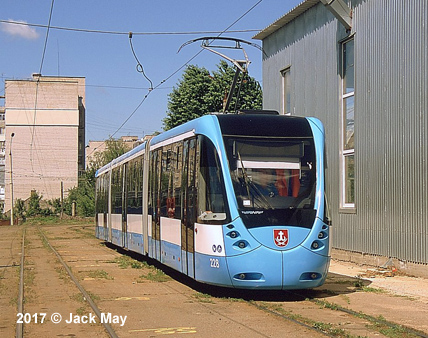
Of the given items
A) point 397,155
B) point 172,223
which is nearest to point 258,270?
point 172,223

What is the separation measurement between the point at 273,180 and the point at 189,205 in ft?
5.80

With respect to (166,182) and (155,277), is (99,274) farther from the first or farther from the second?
(166,182)

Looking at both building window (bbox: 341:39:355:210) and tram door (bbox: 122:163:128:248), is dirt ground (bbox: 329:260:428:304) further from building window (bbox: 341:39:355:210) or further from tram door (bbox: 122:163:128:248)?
tram door (bbox: 122:163:128:248)

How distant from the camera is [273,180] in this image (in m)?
11.3

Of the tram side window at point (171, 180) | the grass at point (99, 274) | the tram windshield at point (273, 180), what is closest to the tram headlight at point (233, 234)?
the tram windshield at point (273, 180)

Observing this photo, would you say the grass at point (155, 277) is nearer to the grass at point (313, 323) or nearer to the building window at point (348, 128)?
the grass at point (313, 323)

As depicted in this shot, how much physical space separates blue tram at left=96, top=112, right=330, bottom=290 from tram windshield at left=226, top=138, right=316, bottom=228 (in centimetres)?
2

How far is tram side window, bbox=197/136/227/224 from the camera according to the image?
36.7ft

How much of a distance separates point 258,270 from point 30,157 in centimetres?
8038

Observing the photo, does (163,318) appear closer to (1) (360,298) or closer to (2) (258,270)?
(2) (258,270)

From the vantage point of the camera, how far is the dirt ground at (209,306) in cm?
856

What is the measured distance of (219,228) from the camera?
11.1 meters

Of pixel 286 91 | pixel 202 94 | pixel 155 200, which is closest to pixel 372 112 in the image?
pixel 155 200

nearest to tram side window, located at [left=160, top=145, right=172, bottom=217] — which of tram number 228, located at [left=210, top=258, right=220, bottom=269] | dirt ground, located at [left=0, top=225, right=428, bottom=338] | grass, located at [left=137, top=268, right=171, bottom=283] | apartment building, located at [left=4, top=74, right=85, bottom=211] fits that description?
grass, located at [left=137, top=268, right=171, bottom=283]
